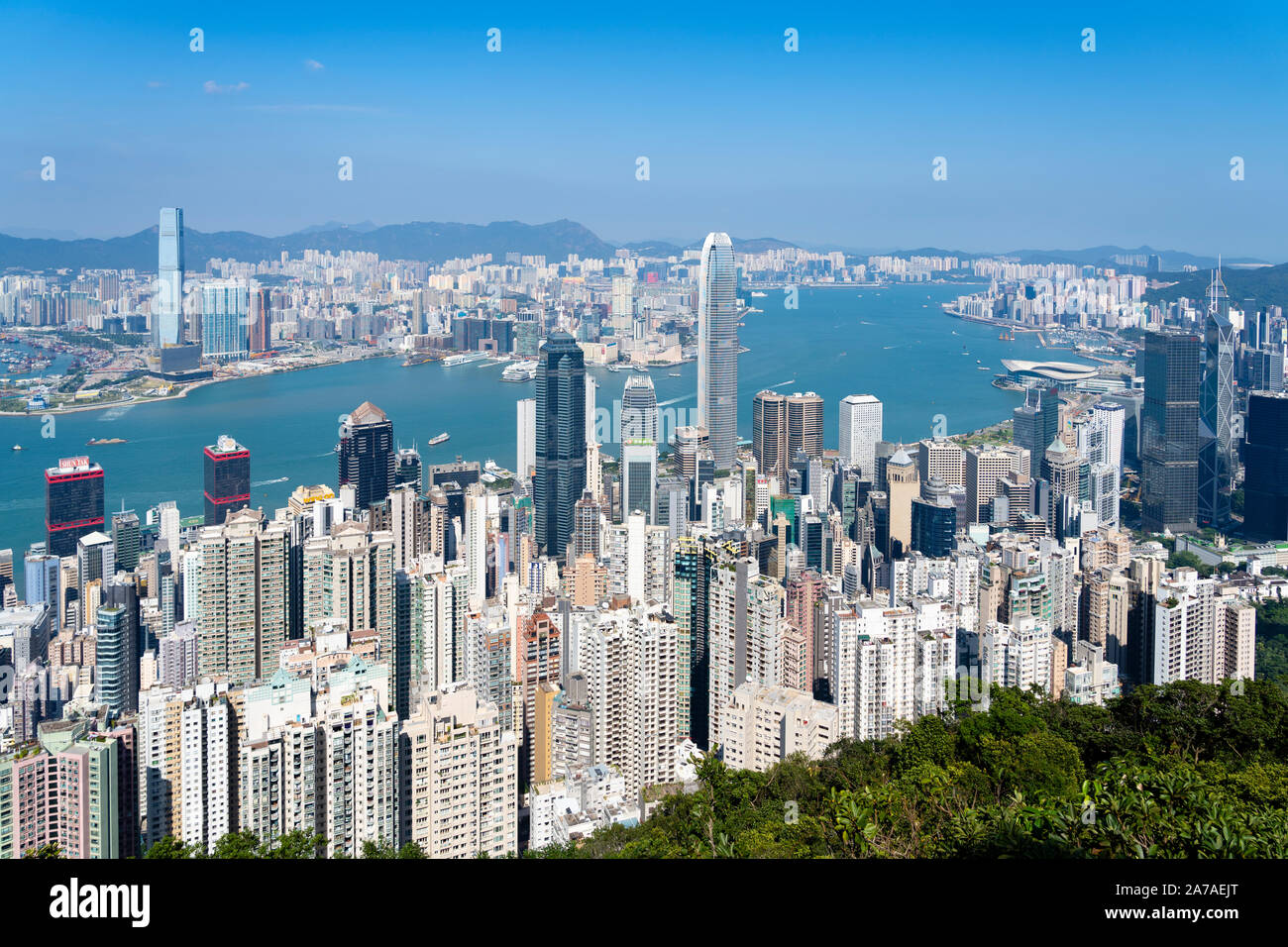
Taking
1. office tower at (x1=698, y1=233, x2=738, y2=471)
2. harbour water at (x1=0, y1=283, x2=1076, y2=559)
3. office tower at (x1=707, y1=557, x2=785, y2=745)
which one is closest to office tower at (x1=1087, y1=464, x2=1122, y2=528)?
harbour water at (x1=0, y1=283, x2=1076, y2=559)

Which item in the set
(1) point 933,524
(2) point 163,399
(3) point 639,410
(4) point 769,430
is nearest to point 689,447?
(3) point 639,410

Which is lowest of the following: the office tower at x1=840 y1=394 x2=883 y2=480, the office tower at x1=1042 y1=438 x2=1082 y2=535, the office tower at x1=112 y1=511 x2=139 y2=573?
the office tower at x1=112 y1=511 x2=139 y2=573

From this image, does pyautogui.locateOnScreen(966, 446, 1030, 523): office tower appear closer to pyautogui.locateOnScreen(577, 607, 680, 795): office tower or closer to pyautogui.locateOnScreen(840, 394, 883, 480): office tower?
pyautogui.locateOnScreen(840, 394, 883, 480): office tower

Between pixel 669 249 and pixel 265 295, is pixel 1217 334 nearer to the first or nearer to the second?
pixel 669 249

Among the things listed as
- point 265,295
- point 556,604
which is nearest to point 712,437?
point 265,295

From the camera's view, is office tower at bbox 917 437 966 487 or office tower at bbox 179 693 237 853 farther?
office tower at bbox 917 437 966 487

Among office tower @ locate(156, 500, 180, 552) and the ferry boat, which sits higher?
the ferry boat

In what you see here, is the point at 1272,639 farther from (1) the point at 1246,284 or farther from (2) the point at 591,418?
(1) the point at 1246,284
